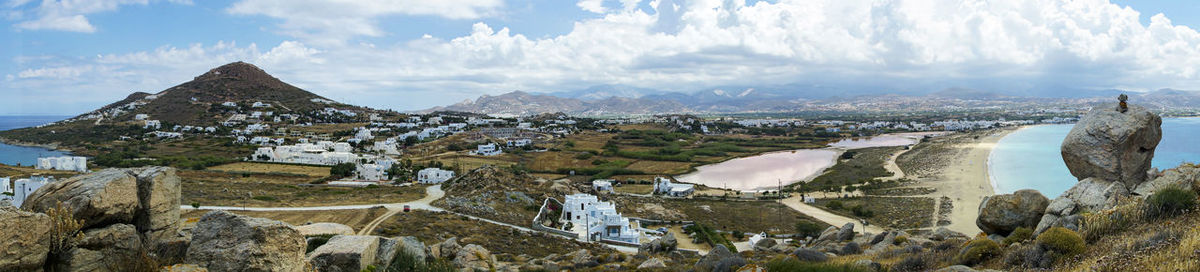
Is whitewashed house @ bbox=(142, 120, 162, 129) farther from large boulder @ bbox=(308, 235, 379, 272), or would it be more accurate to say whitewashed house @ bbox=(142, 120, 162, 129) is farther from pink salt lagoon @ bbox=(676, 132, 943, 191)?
large boulder @ bbox=(308, 235, 379, 272)

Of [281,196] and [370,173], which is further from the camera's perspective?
[370,173]

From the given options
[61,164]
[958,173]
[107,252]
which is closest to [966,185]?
[958,173]

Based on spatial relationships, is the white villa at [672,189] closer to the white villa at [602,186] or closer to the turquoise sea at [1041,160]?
the white villa at [602,186]

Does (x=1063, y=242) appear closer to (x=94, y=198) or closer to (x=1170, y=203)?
(x=1170, y=203)

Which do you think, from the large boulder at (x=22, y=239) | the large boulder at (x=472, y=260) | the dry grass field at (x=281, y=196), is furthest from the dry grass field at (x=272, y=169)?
the large boulder at (x=22, y=239)

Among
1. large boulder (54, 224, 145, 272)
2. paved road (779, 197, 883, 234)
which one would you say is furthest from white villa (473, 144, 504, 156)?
large boulder (54, 224, 145, 272)

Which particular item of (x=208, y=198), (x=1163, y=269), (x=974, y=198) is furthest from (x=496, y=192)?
(x=974, y=198)
